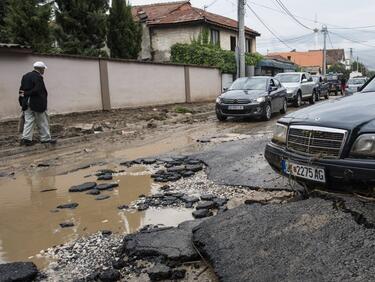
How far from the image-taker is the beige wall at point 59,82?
13.0 metres

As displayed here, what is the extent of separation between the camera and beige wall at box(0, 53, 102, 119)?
13.0 metres

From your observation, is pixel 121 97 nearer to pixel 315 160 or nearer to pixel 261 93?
pixel 261 93

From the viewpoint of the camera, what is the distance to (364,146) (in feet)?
12.3

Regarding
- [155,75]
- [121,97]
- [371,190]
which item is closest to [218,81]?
[155,75]

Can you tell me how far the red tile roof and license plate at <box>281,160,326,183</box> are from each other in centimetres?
2717

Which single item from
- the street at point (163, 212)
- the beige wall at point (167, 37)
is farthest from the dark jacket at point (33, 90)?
the beige wall at point (167, 37)

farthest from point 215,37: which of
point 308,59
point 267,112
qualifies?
point 308,59

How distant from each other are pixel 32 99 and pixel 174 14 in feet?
77.7

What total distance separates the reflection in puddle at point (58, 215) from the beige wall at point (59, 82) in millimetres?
6540

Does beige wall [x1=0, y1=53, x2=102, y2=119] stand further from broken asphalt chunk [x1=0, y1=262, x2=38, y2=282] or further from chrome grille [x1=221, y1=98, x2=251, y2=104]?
broken asphalt chunk [x1=0, y1=262, x2=38, y2=282]

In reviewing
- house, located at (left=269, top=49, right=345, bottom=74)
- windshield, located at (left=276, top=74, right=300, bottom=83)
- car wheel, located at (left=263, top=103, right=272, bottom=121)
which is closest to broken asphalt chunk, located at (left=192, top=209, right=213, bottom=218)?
car wheel, located at (left=263, top=103, right=272, bottom=121)

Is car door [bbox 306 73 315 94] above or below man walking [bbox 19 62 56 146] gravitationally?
below

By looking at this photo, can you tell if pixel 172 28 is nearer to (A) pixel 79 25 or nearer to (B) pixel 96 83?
(A) pixel 79 25

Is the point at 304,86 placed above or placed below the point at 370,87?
below
